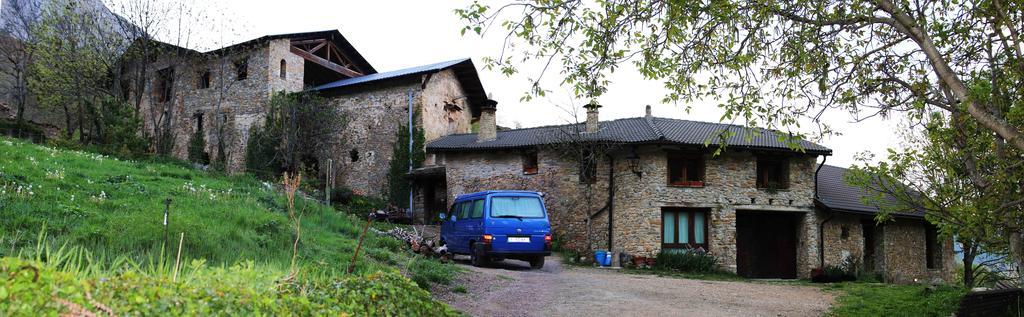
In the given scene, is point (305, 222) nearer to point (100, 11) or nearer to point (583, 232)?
point (583, 232)

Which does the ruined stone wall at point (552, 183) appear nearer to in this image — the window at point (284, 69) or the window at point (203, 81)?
the window at point (284, 69)

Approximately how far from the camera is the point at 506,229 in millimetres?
13875

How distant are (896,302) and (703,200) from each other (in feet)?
32.3

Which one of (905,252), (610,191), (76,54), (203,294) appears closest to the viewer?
(203,294)

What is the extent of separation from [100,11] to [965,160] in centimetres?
2931

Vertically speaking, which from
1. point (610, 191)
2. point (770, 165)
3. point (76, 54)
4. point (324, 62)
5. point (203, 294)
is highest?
point (324, 62)

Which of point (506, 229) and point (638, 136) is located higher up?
point (638, 136)

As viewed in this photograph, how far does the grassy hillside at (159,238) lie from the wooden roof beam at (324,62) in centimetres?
1484

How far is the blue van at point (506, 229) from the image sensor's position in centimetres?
1385

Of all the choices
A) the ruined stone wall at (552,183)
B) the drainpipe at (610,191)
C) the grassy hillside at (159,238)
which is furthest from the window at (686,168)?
the grassy hillside at (159,238)

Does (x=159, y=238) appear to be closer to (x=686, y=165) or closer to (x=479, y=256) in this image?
(x=479, y=256)

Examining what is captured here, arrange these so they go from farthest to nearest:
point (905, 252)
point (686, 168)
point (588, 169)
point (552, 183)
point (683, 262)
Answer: point (905, 252), point (552, 183), point (588, 169), point (686, 168), point (683, 262)

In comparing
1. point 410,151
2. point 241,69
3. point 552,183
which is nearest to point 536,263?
point 552,183

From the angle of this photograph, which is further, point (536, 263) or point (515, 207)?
point (536, 263)
